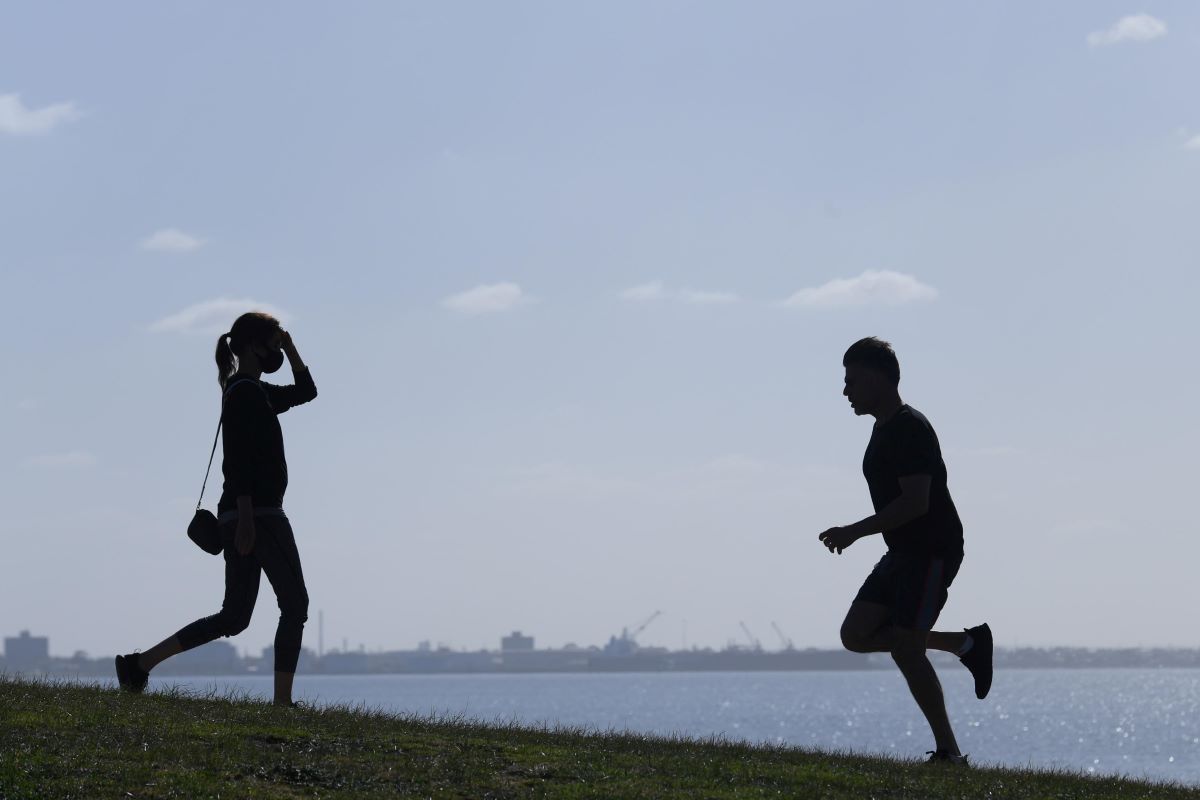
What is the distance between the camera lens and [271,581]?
11.2 m

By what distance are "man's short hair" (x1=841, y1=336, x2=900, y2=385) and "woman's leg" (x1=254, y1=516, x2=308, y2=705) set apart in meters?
4.18

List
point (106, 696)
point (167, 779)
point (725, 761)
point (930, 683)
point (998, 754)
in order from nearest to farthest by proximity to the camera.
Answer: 1. point (167, 779)
2. point (725, 761)
3. point (930, 683)
4. point (106, 696)
5. point (998, 754)

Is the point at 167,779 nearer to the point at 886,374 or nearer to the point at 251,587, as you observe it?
the point at 251,587

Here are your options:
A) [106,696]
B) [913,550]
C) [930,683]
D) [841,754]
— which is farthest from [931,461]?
[106,696]

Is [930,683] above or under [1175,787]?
above

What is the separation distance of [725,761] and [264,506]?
3.86m

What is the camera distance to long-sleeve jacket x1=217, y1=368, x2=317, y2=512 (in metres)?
11.1

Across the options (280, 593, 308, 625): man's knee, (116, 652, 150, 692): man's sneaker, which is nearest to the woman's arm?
(280, 593, 308, 625): man's knee

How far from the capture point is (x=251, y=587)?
36.9 feet

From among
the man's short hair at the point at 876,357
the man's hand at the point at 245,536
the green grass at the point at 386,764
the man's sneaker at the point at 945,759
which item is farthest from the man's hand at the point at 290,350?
the man's sneaker at the point at 945,759

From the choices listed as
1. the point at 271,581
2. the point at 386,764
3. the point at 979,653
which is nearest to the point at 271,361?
the point at 271,581

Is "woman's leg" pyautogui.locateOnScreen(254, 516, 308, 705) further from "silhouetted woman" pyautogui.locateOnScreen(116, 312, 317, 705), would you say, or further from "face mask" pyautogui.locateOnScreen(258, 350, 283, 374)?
"face mask" pyautogui.locateOnScreen(258, 350, 283, 374)

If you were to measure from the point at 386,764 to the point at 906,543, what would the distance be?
357cm

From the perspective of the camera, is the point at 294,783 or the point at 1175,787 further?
the point at 1175,787
